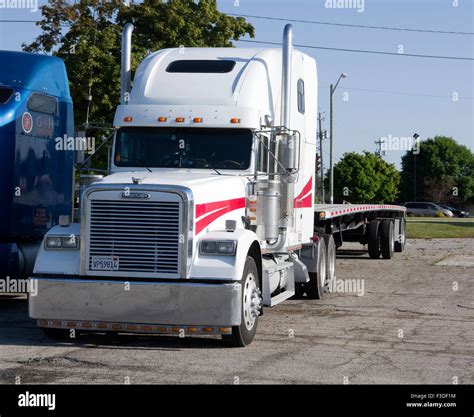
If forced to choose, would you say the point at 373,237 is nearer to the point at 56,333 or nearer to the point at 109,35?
the point at 109,35

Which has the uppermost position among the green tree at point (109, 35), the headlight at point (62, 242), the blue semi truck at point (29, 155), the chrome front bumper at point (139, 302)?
the green tree at point (109, 35)

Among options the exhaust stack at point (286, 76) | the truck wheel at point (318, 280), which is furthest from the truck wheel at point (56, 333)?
the truck wheel at point (318, 280)

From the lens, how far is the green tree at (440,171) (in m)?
118

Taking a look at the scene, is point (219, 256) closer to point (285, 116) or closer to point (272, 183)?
point (272, 183)

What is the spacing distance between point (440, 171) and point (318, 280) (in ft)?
356

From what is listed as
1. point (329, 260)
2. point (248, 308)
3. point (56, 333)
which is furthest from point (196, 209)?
point (329, 260)

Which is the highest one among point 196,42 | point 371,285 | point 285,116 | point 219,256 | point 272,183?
point 196,42

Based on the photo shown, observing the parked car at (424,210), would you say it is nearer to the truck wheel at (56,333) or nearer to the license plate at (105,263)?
the truck wheel at (56,333)

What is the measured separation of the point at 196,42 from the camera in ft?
106

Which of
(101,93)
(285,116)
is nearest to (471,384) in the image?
(285,116)

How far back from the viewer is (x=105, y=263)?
1065 centimetres

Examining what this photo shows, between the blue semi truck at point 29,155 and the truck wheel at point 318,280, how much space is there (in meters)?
4.23

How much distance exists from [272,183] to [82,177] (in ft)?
8.05

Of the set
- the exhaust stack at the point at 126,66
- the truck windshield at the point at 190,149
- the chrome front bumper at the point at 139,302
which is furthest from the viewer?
the exhaust stack at the point at 126,66
